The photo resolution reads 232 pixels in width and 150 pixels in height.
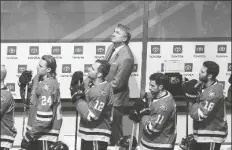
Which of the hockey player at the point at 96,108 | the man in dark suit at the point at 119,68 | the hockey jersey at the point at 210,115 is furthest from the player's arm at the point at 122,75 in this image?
the hockey jersey at the point at 210,115

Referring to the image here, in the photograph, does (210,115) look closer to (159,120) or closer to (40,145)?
(159,120)

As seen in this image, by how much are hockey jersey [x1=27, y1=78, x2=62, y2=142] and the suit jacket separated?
52.3 inches

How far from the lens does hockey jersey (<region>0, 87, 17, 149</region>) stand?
988cm

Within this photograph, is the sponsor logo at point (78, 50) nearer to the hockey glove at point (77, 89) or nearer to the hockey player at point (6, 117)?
the hockey glove at point (77, 89)

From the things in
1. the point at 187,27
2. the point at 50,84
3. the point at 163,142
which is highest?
the point at 187,27

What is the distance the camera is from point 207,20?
12453mm

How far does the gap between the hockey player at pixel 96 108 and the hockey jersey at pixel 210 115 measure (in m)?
1.13

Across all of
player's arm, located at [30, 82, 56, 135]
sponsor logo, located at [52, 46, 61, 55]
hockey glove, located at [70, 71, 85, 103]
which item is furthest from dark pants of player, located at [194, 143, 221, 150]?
sponsor logo, located at [52, 46, 61, 55]

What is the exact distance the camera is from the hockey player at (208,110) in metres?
10.3

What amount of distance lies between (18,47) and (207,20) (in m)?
2.85

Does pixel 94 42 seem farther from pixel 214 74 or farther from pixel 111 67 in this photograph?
pixel 214 74

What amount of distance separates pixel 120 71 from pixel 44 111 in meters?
1.70

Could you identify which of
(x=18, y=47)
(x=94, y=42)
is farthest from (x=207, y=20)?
(x=18, y=47)

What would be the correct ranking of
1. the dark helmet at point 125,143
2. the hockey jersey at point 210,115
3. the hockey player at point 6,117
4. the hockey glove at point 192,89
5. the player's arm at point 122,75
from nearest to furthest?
the hockey player at point 6,117 → the hockey jersey at point 210,115 → the hockey glove at point 192,89 → the dark helmet at point 125,143 → the player's arm at point 122,75
